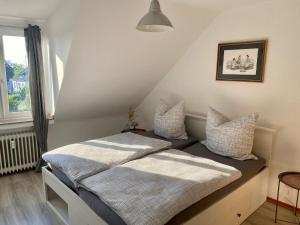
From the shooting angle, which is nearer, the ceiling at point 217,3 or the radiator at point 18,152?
the ceiling at point 217,3

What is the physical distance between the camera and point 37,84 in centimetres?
312

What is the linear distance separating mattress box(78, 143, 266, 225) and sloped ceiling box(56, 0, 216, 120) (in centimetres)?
133

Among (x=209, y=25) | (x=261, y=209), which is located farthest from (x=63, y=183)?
(x=209, y=25)

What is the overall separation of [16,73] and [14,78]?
0.24 feet

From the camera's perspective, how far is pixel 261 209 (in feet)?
8.13

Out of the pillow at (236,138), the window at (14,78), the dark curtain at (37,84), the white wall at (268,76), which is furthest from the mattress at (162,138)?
the window at (14,78)

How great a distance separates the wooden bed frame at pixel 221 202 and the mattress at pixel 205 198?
0.11ft

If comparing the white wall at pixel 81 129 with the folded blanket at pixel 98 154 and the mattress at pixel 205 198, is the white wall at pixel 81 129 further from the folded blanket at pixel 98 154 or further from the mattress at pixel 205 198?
the mattress at pixel 205 198

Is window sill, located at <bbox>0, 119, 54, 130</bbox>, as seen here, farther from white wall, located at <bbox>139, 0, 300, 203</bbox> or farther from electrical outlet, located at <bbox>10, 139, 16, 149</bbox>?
white wall, located at <bbox>139, 0, 300, 203</bbox>

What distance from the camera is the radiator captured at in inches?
123

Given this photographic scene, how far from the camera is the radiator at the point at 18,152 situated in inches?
123

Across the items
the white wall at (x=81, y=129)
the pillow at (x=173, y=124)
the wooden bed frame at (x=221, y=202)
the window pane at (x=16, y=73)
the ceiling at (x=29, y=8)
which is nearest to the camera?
the wooden bed frame at (x=221, y=202)

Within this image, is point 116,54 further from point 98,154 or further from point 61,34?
point 98,154

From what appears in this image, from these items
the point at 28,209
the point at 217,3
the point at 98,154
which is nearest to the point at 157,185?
the point at 98,154
